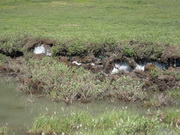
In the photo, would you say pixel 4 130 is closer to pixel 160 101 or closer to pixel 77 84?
pixel 77 84

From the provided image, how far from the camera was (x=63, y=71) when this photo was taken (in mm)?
16312

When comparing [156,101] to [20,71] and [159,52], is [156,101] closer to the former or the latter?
[159,52]

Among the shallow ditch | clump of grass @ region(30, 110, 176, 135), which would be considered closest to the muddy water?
the shallow ditch

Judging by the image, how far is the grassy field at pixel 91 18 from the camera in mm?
24875

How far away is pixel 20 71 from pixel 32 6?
2853 centimetres

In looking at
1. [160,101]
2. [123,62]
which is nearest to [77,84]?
[160,101]

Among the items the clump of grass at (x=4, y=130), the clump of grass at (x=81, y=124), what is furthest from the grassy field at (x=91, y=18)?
the clump of grass at (x=4, y=130)

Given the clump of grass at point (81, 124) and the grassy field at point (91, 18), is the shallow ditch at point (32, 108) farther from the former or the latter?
the grassy field at point (91, 18)

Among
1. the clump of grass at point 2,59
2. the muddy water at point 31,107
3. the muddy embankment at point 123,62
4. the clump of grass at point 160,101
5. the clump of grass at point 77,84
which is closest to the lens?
the muddy water at point 31,107

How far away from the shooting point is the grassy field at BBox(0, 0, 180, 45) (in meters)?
24.9

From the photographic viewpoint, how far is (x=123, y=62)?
17.8m

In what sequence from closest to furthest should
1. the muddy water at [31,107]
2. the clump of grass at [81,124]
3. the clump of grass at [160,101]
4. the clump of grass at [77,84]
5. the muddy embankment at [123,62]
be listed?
the clump of grass at [81,124], the muddy water at [31,107], the clump of grass at [160,101], the clump of grass at [77,84], the muddy embankment at [123,62]

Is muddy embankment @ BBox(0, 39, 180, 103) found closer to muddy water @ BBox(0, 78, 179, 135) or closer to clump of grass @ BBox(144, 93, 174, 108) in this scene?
muddy water @ BBox(0, 78, 179, 135)

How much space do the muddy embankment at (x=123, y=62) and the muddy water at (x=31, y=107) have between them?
4.03 ft
